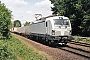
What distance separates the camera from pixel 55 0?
5509 cm

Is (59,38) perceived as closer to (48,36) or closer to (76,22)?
(48,36)

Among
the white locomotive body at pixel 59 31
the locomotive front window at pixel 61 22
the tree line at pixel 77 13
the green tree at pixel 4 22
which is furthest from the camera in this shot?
the tree line at pixel 77 13

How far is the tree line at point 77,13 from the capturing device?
38594mm

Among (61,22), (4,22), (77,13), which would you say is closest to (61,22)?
(61,22)

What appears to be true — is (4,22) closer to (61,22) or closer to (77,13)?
(61,22)

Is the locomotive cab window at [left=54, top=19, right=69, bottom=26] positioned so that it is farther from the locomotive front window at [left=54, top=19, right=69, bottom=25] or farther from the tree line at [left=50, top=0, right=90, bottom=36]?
the tree line at [left=50, top=0, right=90, bottom=36]

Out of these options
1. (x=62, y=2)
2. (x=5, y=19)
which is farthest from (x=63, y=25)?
(x=62, y=2)

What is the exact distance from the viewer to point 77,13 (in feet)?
139

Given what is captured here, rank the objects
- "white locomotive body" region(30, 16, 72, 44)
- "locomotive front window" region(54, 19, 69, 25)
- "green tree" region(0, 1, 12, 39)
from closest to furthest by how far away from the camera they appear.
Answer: "white locomotive body" region(30, 16, 72, 44) → "locomotive front window" region(54, 19, 69, 25) → "green tree" region(0, 1, 12, 39)

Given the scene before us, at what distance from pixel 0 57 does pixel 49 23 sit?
1197 centimetres

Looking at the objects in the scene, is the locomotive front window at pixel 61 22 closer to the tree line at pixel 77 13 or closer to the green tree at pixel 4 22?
the green tree at pixel 4 22

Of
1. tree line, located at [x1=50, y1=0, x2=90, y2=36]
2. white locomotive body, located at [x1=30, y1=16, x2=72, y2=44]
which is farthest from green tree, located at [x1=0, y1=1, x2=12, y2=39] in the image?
tree line, located at [x1=50, y1=0, x2=90, y2=36]

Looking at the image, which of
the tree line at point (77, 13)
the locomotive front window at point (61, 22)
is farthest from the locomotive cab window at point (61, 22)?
the tree line at point (77, 13)

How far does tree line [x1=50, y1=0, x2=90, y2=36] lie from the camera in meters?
38.6
